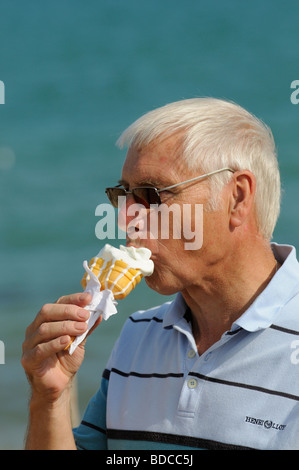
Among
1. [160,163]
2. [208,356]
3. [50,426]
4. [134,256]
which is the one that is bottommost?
[50,426]

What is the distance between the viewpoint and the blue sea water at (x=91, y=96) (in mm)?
10328

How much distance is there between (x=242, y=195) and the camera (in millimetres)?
3312

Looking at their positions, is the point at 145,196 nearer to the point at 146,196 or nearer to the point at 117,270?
the point at 146,196

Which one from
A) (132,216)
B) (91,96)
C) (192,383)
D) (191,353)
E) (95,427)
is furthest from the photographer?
(91,96)

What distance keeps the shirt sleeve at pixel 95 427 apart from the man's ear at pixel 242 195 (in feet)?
3.15

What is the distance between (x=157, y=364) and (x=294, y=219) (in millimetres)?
7190

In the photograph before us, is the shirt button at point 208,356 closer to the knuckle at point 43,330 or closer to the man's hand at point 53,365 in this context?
the man's hand at point 53,365

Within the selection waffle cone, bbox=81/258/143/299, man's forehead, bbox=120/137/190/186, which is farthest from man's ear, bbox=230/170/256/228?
waffle cone, bbox=81/258/143/299

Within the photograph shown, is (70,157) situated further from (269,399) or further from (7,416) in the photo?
(269,399)

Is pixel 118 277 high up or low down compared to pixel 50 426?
up

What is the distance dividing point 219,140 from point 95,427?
142cm

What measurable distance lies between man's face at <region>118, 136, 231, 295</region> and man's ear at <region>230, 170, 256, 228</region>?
8 centimetres

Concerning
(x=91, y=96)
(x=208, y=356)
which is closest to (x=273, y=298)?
(x=208, y=356)

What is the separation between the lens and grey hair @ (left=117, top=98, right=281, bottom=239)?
3.25 m
